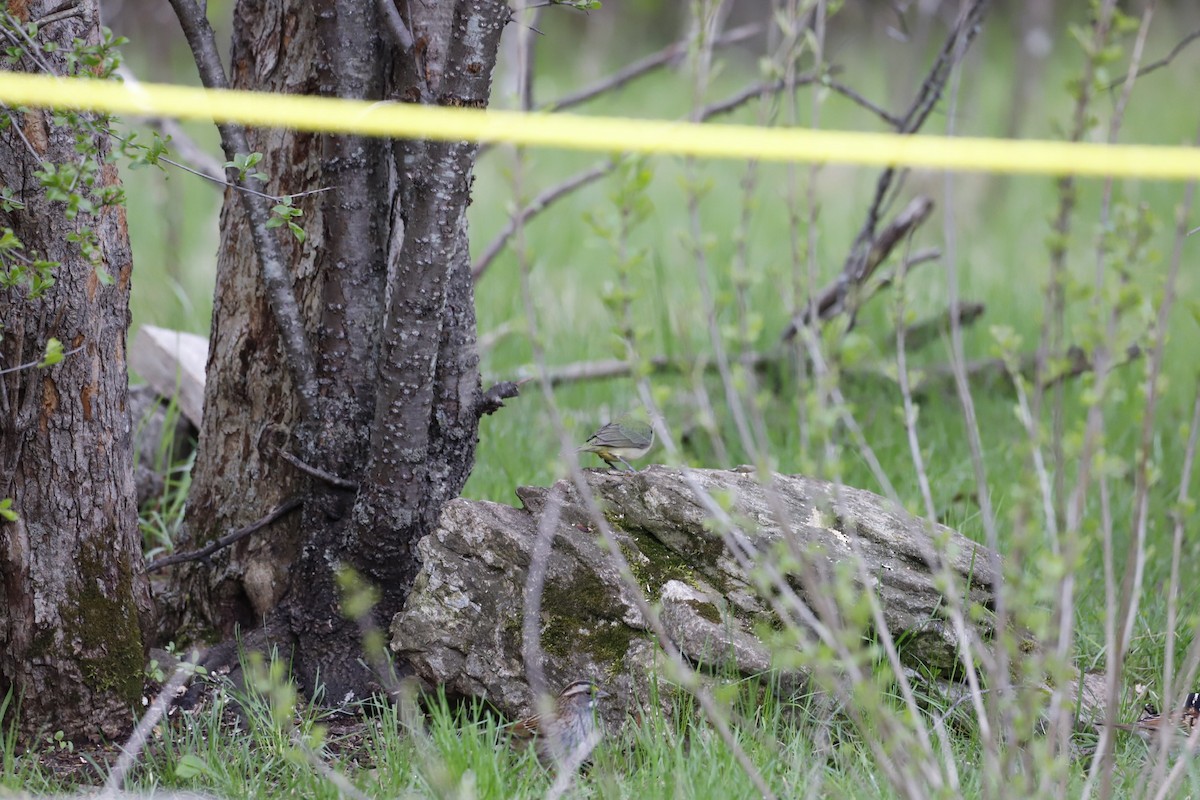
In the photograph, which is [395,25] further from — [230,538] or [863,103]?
[863,103]

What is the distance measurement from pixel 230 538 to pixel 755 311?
3.06 metres

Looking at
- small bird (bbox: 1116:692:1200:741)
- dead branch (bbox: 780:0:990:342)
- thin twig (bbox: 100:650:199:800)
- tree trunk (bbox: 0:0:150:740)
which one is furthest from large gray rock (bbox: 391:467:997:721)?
dead branch (bbox: 780:0:990:342)

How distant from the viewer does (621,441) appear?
3199 millimetres

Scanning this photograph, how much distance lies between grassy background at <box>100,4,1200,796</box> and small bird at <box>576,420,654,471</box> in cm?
32

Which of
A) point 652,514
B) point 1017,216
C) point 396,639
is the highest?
point 1017,216

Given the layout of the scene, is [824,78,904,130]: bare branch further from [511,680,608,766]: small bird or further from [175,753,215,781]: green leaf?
[175,753,215,781]: green leaf

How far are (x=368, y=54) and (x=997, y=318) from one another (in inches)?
163

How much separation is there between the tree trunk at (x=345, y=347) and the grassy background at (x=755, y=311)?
33cm

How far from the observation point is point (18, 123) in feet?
7.18

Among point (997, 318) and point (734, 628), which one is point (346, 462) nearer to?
point (734, 628)

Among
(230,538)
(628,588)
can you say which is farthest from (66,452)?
(628,588)

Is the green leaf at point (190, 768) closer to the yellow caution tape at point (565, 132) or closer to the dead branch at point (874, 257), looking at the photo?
the yellow caution tape at point (565, 132)

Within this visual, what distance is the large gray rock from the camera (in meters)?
2.45

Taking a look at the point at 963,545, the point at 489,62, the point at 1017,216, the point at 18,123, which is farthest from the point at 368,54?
the point at 1017,216
